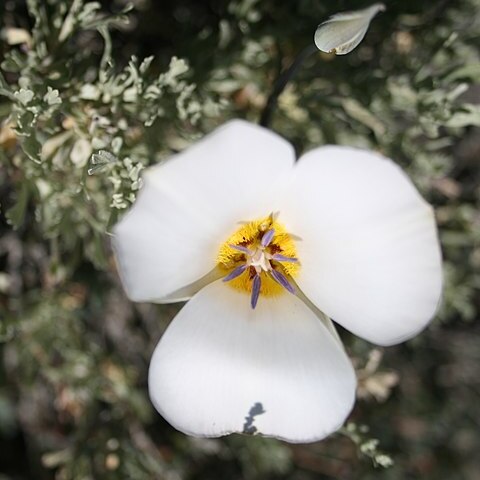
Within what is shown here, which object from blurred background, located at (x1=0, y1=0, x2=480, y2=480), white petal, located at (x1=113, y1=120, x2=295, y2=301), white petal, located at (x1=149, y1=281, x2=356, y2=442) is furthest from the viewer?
blurred background, located at (x1=0, y1=0, x2=480, y2=480)

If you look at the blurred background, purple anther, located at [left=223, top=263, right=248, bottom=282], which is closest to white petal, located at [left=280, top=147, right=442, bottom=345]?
purple anther, located at [left=223, top=263, right=248, bottom=282]

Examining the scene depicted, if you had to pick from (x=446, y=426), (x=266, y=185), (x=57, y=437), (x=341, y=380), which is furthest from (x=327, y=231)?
(x=446, y=426)

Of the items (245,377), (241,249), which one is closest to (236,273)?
(241,249)

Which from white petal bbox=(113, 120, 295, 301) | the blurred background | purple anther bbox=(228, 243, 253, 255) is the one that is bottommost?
the blurred background

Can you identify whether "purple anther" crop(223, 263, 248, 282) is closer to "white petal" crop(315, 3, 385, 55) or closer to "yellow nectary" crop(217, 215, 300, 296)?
"yellow nectary" crop(217, 215, 300, 296)

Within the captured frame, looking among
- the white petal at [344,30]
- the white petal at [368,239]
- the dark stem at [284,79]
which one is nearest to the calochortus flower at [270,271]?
the white petal at [368,239]

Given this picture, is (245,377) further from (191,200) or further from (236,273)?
(191,200)

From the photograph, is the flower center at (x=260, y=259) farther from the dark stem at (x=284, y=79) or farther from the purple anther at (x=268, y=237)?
the dark stem at (x=284, y=79)

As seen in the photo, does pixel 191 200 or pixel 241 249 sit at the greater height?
pixel 191 200
